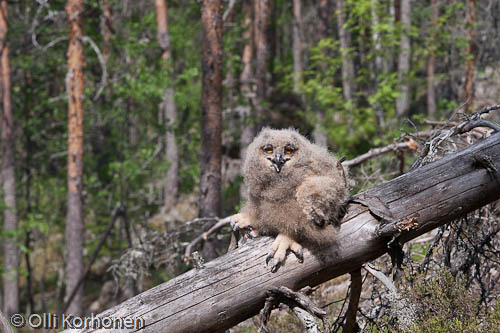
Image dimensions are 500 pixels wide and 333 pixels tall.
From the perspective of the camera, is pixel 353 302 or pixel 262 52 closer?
pixel 353 302

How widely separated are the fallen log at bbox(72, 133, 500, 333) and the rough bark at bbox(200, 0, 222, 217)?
4797 mm

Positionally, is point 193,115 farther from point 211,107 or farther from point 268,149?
point 268,149

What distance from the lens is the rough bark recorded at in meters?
7.97

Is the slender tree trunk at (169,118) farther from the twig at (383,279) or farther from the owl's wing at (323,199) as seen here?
the twig at (383,279)

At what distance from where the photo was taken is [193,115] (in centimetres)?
1909

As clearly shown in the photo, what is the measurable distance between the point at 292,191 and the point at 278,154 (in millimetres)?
293

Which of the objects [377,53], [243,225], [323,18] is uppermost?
[323,18]

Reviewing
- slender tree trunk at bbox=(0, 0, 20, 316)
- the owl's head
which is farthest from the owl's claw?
slender tree trunk at bbox=(0, 0, 20, 316)

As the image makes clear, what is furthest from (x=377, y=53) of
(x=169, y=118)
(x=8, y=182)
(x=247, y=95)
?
(x=8, y=182)

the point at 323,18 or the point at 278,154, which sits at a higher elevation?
the point at 323,18

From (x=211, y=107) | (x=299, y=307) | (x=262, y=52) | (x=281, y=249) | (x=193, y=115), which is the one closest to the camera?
(x=299, y=307)

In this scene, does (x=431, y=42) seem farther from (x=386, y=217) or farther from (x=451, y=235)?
(x=386, y=217)

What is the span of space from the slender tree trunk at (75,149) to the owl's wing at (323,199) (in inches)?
372

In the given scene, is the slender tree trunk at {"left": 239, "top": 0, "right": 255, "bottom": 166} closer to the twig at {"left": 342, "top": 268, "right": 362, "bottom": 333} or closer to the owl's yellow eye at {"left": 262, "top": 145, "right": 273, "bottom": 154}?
the owl's yellow eye at {"left": 262, "top": 145, "right": 273, "bottom": 154}
